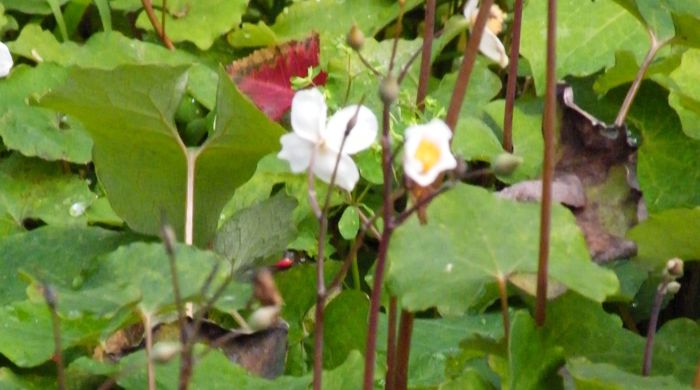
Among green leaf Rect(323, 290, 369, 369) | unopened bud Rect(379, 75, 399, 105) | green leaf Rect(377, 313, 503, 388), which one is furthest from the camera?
green leaf Rect(323, 290, 369, 369)

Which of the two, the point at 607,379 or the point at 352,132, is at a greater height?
the point at 352,132

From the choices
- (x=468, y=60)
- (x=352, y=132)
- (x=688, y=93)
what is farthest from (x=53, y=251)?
(x=688, y=93)

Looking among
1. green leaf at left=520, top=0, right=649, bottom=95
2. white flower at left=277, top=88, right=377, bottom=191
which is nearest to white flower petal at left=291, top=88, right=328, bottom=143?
white flower at left=277, top=88, right=377, bottom=191

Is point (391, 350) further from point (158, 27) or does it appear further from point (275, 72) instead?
point (158, 27)

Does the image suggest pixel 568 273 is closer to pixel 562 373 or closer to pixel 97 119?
pixel 562 373

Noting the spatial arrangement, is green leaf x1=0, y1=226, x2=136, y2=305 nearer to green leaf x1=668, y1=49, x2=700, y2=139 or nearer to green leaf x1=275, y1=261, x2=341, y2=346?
green leaf x1=275, y1=261, x2=341, y2=346

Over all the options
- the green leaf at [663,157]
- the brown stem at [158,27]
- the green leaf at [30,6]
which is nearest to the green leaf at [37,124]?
the brown stem at [158,27]

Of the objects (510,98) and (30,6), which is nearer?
(510,98)
